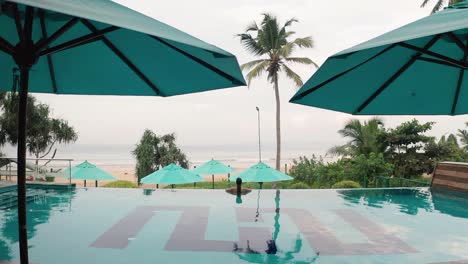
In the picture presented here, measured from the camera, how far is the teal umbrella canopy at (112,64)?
12.3 ft

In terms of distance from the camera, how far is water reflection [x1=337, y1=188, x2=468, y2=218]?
991cm

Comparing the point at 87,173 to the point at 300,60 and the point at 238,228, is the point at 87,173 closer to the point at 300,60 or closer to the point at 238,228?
the point at 238,228

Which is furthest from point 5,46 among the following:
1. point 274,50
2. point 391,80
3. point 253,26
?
point 253,26

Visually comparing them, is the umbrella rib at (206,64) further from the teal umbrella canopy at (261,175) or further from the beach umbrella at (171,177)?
the teal umbrella canopy at (261,175)

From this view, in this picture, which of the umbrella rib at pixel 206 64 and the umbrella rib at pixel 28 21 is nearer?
the umbrella rib at pixel 28 21

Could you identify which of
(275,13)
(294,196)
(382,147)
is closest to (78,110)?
(275,13)

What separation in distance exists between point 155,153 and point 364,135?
15638mm

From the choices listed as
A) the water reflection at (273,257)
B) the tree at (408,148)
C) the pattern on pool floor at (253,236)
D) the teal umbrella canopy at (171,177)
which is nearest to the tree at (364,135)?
the tree at (408,148)

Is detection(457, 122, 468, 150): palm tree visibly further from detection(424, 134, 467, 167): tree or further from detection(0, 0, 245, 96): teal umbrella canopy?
detection(0, 0, 245, 96): teal umbrella canopy

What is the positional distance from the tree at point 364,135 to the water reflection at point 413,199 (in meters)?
9.90

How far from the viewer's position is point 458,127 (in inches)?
1863

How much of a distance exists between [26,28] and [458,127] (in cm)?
5236

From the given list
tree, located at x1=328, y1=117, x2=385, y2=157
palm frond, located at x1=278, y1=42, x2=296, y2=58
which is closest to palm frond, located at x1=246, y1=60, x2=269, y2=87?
palm frond, located at x1=278, y1=42, x2=296, y2=58

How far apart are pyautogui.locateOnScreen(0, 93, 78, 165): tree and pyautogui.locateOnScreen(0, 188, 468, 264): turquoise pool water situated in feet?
72.0
